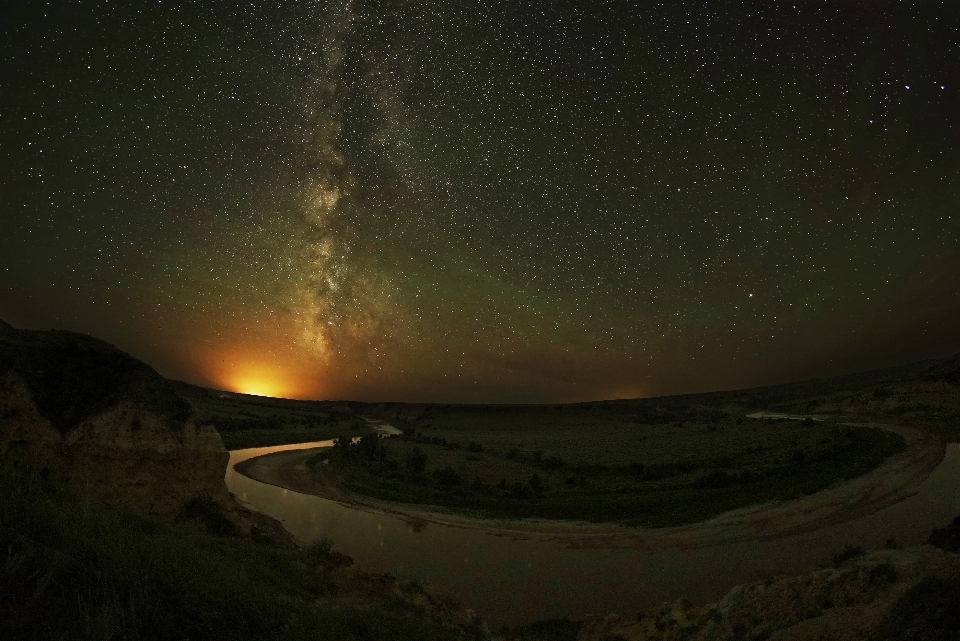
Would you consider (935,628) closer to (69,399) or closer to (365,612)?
(365,612)

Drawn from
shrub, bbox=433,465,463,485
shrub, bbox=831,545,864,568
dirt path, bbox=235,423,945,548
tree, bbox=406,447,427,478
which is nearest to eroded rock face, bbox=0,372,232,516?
dirt path, bbox=235,423,945,548

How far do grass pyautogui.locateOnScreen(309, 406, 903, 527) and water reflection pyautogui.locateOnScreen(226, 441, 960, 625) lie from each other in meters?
4.56

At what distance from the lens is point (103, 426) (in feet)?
48.4

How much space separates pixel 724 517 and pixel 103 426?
1005 inches

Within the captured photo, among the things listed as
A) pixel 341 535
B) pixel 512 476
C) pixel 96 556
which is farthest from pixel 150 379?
pixel 512 476

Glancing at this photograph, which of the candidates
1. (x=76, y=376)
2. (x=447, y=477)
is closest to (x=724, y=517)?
(x=447, y=477)

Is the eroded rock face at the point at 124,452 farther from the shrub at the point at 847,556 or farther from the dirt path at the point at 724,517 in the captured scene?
the shrub at the point at 847,556

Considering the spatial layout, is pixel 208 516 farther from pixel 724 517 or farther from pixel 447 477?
pixel 724 517

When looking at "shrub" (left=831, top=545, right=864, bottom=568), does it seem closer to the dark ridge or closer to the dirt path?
the dirt path

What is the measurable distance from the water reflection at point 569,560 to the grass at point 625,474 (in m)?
4.56

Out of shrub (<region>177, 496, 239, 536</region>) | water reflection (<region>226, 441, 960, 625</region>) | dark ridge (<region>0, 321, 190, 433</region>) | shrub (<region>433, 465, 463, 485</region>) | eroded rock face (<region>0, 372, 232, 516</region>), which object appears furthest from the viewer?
shrub (<region>433, 465, 463, 485</region>)

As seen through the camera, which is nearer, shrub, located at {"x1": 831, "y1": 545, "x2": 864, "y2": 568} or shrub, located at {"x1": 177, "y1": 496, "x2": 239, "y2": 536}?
shrub, located at {"x1": 831, "y1": 545, "x2": 864, "y2": 568}

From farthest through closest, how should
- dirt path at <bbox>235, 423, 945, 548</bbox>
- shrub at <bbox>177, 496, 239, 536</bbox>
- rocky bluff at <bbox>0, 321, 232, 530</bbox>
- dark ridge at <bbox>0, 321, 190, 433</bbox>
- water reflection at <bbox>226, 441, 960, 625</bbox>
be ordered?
dirt path at <bbox>235, 423, 945, 548</bbox>, water reflection at <bbox>226, 441, 960, 625</bbox>, shrub at <bbox>177, 496, 239, 536</bbox>, dark ridge at <bbox>0, 321, 190, 433</bbox>, rocky bluff at <bbox>0, 321, 232, 530</bbox>

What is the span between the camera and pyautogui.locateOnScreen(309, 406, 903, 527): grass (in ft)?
88.7
